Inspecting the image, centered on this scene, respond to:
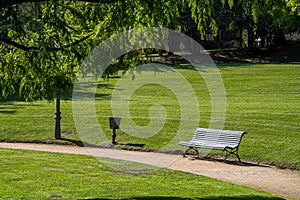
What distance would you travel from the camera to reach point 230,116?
2208 cm

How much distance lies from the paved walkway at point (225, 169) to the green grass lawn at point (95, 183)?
80 cm

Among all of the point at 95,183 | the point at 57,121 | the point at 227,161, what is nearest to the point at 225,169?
the point at 227,161

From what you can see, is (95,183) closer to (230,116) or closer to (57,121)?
(57,121)

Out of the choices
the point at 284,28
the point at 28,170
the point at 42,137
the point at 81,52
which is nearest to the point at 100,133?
the point at 42,137

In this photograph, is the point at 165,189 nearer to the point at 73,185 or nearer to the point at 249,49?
the point at 73,185

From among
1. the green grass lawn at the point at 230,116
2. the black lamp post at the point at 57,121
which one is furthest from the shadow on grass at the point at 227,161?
the black lamp post at the point at 57,121

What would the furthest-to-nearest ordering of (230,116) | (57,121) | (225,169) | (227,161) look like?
(230,116), (57,121), (227,161), (225,169)

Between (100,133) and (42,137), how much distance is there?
2082 millimetres

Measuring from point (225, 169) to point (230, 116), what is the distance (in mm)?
7196

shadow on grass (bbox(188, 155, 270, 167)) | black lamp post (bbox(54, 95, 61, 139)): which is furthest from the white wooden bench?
black lamp post (bbox(54, 95, 61, 139))

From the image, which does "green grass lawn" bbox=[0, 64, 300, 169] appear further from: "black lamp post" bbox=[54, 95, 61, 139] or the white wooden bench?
the white wooden bench

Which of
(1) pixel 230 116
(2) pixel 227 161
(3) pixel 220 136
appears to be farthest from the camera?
(1) pixel 230 116

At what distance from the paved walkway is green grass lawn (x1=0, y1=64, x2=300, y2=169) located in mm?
948

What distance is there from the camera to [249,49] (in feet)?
173
